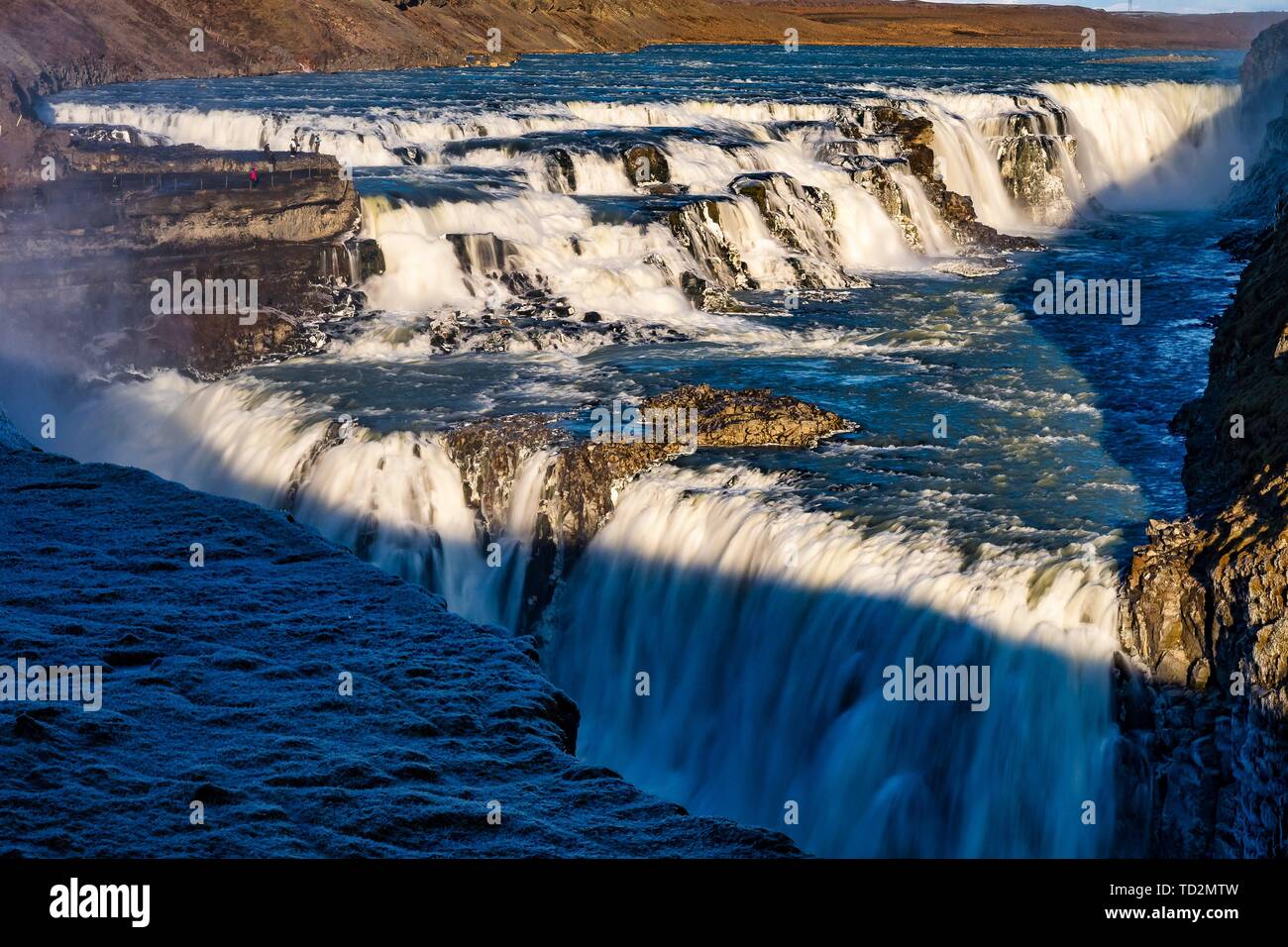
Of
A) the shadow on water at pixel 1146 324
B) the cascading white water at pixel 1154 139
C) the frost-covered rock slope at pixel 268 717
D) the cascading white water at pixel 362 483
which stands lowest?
the frost-covered rock slope at pixel 268 717


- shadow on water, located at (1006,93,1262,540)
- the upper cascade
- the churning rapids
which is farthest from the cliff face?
the upper cascade

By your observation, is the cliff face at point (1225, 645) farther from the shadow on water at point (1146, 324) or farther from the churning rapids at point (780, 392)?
the shadow on water at point (1146, 324)

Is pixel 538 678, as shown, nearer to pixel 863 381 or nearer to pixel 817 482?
pixel 817 482

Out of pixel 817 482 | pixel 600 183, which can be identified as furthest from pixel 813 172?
pixel 817 482

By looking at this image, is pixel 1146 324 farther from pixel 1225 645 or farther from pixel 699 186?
pixel 1225 645
